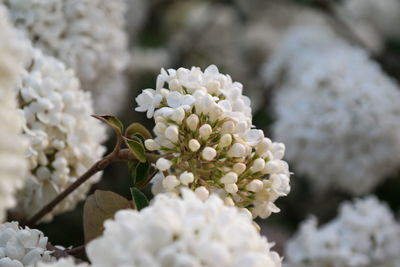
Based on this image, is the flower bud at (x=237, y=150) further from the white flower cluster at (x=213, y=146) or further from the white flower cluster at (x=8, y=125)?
the white flower cluster at (x=8, y=125)

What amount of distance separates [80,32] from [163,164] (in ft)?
1.72

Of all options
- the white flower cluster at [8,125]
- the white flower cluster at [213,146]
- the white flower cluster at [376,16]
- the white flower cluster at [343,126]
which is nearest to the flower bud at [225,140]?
the white flower cluster at [213,146]

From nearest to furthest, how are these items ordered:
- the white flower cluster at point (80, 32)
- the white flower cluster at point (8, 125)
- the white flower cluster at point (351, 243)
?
the white flower cluster at point (8, 125), the white flower cluster at point (80, 32), the white flower cluster at point (351, 243)

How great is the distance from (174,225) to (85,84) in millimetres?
705

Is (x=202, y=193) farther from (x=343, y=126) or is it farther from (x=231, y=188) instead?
(x=343, y=126)

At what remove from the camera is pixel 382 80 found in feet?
4.77

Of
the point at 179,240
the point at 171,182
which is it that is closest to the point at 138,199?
the point at 171,182

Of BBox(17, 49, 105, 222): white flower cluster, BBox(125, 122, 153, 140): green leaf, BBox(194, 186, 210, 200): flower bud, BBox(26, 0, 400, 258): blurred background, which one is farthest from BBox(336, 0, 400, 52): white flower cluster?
BBox(194, 186, 210, 200): flower bud

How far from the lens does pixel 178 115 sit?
26.1 inches

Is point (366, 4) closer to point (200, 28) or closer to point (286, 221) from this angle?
point (200, 28)

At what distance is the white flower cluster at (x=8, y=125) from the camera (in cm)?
47

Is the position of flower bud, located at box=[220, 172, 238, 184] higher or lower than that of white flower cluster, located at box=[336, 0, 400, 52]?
lower

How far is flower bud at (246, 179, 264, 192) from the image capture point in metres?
0.67

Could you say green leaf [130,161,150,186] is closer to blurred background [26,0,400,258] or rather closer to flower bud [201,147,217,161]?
flower bud [201,147,217,161]
